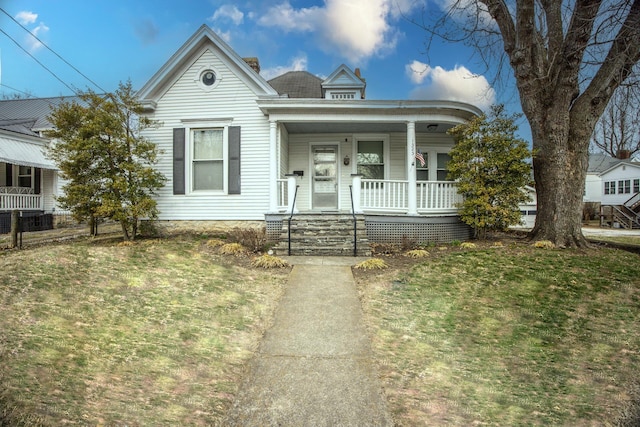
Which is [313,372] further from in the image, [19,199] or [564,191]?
[19,199]

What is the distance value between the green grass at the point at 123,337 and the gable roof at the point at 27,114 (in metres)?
13.0

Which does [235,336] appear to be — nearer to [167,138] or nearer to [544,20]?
[167,138]

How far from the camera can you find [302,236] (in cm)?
879

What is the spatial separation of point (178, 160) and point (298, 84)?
286 inches

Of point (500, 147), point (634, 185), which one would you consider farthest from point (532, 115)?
point (634, 185)

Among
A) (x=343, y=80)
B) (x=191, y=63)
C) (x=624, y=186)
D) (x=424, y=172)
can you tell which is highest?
Result: (x=343, y=80)

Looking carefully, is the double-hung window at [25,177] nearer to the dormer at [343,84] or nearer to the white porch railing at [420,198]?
the dormer at [343,84]

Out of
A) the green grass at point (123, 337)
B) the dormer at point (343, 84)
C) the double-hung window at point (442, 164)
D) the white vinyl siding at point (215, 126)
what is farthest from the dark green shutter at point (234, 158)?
the double-hung window at point (442, 164)

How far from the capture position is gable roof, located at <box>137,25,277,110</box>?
9.91m

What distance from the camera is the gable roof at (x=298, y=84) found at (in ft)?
46.9

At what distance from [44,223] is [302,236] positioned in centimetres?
1296

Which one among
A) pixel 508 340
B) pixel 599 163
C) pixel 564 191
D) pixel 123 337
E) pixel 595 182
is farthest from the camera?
pixel 599 163

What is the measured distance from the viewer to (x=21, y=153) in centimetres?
1374

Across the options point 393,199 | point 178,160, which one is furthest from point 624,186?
point 178,160
